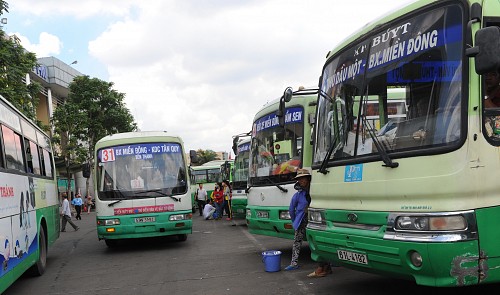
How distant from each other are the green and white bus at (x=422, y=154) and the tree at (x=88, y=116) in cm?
3279

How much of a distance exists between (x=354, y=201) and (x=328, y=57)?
2.08m

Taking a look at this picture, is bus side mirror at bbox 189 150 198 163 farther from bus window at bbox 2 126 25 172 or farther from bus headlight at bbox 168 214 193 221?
bus window at bbox 2 126 25 172

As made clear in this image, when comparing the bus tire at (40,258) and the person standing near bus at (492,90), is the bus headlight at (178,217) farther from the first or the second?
the person standing near bus at (492,90)

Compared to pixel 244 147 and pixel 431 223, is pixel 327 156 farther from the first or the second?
pixel 244 147

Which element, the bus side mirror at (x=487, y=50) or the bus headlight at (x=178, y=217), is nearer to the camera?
the bus side mirror at (x=487, y=50)

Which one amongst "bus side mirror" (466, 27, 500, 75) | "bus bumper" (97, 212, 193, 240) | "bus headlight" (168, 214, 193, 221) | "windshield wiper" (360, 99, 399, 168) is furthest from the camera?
"bus headlight" (168, 214, 193, 221)

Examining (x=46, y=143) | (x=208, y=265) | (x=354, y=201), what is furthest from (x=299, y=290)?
(x=46, y=143)

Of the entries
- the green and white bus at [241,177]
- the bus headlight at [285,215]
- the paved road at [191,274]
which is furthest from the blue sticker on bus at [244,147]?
the bus headlight at [285,215]

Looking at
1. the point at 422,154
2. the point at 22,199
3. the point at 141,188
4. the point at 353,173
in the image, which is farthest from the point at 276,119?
the point at 422,154

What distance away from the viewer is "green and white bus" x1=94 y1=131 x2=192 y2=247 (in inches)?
436

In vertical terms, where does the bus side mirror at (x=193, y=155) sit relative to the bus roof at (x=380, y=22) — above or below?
below

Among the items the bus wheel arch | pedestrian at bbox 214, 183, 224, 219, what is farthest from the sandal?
pedestrian at bbox 214, 183, 224, 219

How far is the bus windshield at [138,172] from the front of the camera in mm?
11266

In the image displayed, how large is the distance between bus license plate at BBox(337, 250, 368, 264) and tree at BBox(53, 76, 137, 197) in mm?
32683
